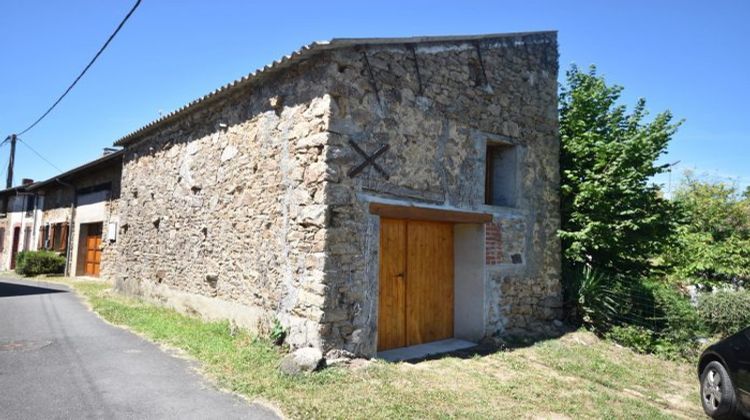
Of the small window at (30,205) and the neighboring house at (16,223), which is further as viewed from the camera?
the small window at (30,205)

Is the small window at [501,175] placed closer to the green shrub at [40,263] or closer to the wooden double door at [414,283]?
the wooden double door at [414,283]

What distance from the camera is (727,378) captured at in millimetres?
4598

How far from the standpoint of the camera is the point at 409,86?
255 inches

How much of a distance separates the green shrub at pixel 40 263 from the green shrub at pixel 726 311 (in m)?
18.7

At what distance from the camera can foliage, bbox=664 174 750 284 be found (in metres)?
9.77

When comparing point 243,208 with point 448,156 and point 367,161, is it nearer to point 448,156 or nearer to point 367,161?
point 367,161

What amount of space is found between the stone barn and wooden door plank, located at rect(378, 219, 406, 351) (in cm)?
3

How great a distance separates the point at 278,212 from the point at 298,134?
3.65ft

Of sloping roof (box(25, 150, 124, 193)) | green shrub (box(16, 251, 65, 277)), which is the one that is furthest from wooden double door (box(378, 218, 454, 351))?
green shrub (box(16, 251, 65, 277))

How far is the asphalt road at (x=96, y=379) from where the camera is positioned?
3984 millimetres

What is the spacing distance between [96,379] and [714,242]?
43.9 ft

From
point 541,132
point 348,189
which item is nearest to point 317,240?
point 348,189

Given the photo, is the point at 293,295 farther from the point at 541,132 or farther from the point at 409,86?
the point at 541,132

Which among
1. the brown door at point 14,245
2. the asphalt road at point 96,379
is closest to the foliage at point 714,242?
the asphalt road at point 96,379
